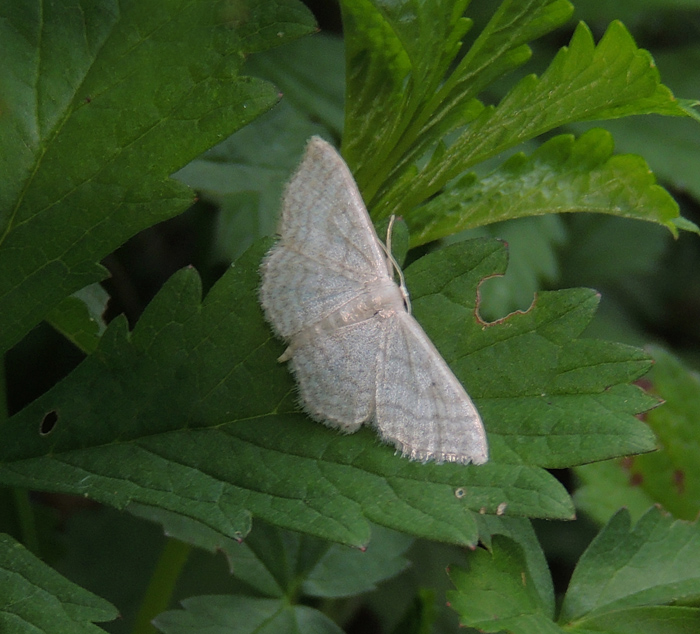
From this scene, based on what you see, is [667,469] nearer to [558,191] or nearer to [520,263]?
[520,263]

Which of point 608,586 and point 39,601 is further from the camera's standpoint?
point 608,586

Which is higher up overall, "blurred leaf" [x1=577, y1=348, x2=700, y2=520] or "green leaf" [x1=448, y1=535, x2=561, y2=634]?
"green leaf" [x1=448, y1=535, x2=561, y2=634]

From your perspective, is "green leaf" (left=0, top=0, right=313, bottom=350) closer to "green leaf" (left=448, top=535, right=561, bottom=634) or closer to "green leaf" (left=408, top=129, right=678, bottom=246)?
"green leaf" (left=408, top=129, right=678, bottom=246)

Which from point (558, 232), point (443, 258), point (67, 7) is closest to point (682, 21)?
point (558, 232)

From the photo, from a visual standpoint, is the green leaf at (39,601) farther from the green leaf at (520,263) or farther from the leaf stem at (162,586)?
the green leaf at (520,263)

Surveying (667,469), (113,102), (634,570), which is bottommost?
(667,469)

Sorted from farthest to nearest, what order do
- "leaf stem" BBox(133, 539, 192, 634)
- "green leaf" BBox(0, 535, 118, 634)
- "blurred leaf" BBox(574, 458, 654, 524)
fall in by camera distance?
"blurred leaf" BBox(574, 458, 654, 524), "leaf stem" BBox(133, 539, 192, 634), "green leaf" BBox(0, 535, 118, 634)

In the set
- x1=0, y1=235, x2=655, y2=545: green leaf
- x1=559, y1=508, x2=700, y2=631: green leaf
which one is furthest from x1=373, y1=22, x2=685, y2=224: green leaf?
x1=559, y1=508, x2=700, y2=631: green leaf

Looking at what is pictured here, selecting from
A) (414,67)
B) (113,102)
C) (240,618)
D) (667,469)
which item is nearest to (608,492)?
(667,469)
